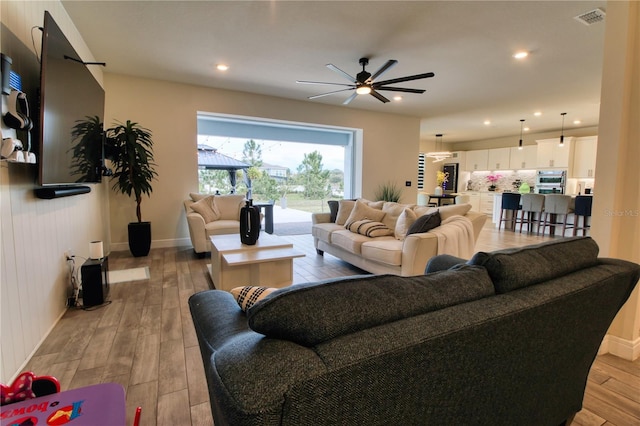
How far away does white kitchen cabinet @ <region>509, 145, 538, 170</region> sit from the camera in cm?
904

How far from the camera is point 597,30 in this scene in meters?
3.20

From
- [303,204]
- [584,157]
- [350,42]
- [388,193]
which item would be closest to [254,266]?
[350,42]

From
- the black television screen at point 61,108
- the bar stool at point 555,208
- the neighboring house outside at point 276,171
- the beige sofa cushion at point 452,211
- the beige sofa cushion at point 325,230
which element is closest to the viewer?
the black television screen at point 61,108

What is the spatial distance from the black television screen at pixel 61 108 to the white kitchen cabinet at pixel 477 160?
414 inches

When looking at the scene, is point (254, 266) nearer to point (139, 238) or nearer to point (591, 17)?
point (139, 238)

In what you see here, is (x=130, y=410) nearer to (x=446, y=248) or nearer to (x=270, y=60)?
(x=446, y=248)

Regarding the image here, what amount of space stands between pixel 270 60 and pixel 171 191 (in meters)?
2.69

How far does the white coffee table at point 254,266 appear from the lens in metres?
2.91

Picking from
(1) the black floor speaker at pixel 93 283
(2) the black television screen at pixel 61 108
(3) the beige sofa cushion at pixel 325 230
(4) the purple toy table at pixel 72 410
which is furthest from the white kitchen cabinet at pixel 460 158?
(4) the purple toy table at pixel 72 410

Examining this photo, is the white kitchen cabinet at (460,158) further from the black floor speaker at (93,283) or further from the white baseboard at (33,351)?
the white baseboard at (33,351)

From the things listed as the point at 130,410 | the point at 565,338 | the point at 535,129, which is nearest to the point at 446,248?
the point at 565,338

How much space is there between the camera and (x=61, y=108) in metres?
2.24

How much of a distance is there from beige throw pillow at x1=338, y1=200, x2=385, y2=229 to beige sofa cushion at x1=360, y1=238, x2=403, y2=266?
0.65 metres

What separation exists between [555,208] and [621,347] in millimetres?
5169
